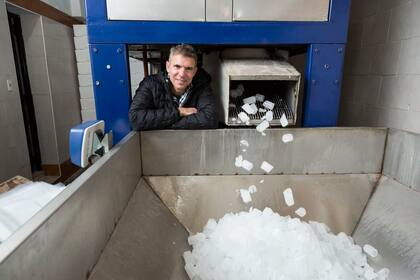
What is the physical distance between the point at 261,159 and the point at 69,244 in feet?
3.07

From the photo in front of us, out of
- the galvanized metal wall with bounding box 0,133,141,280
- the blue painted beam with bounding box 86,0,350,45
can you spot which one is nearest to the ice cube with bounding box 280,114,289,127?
the blue painted beam with bounding box 86,0,350,45

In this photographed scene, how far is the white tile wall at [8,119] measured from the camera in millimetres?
2385

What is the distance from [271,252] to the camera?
1.10 meters

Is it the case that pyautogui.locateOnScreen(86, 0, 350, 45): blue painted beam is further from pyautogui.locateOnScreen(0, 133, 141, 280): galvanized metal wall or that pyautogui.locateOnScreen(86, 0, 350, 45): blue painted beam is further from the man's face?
pyautogui.locateOnScreen(0, 133, 141, 280): galvanized metal wall

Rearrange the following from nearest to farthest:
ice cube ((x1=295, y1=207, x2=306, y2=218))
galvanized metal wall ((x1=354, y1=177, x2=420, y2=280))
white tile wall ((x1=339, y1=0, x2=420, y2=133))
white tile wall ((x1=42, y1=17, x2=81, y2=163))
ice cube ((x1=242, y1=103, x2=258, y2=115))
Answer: galvanized metal wall ((x1=354, y1=177, x2=420, y2=280)) → ice cube ((x1=295, y1=207, x2=306, y2=218)) → ice cube ((x1=242, y1=103, x2=258, y2=115)) → white tile wall ((x1=339, y1=0, x2=420, y2=133)) → white tile wall ((x1=42, y1=17, x2=81, y2=163))

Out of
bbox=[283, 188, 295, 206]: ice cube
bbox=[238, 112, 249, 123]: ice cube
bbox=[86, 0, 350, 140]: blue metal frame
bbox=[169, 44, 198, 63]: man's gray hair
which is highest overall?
bbox=[86, 0, 350, 140]: blue metal frame

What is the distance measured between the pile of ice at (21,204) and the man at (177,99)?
0.48m

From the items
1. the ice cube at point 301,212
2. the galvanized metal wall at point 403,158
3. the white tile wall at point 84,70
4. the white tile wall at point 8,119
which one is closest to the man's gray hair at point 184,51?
the ice cube at point 301,212

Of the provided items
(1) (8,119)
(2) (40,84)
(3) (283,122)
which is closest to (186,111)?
(3) (283,122)

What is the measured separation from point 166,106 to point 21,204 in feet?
2.60

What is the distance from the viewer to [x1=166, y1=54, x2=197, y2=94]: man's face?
135 cm

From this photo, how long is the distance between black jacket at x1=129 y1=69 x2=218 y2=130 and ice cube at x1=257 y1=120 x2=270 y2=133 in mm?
224

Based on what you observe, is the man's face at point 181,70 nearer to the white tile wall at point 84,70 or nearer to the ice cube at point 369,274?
the ice cube at point 369,274

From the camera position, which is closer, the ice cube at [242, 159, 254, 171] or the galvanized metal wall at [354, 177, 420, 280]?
the galvanized metal wall at [354, 177, 420, 280]
